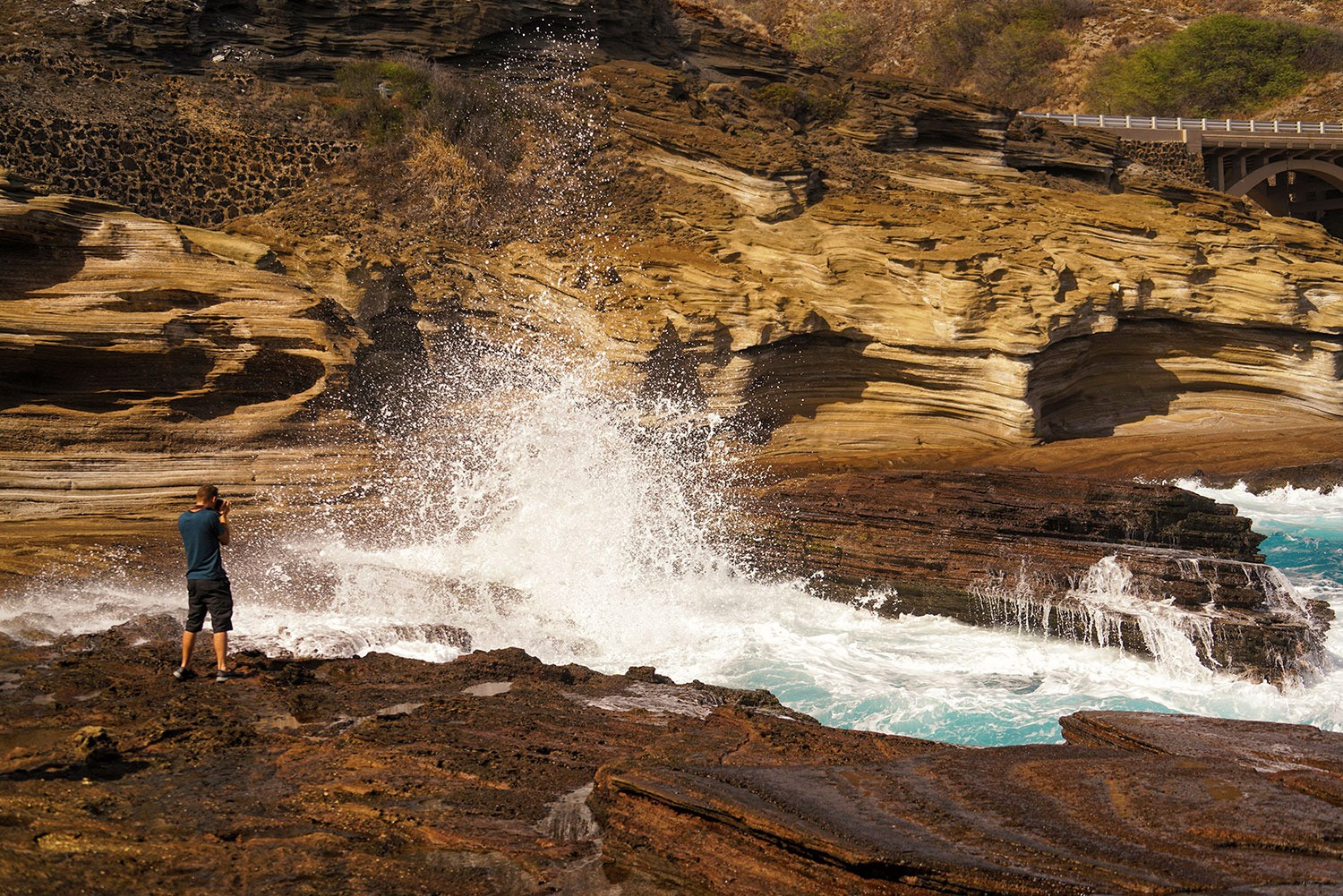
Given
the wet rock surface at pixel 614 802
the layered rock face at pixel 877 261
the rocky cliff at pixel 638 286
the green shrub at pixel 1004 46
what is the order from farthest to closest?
the green shrub at pixel 1004 46 < the layered rock face at pixel 877 261 < the rocky cliff at pixel 638 286 < the wet rock surface at pixel 614 802

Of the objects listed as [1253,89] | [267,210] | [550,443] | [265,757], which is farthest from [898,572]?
[1253,89]

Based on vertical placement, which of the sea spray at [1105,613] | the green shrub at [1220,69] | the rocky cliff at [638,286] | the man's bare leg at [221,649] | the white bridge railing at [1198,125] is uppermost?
the green shrub at [1220,69]

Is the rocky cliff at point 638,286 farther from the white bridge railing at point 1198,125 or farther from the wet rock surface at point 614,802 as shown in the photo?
the white bridge railing at point 1198,125

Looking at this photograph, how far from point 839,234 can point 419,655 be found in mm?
11656

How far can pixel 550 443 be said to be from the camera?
14391 mm

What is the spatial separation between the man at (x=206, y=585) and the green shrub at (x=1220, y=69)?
40.6 m

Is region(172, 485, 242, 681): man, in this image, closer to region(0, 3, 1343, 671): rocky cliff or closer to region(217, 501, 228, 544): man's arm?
region(217, 501, 228, 544): man's arm

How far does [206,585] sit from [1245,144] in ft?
104

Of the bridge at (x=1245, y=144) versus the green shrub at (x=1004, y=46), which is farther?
the green shrub at (x=1004, y=46)

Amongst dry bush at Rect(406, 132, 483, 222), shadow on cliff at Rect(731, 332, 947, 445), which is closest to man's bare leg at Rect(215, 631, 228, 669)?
shadow on cliff at Rect(731, 332, 947, 445)

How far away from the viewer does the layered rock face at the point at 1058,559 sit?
1027 cm

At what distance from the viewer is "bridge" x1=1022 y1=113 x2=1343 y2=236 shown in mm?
29719

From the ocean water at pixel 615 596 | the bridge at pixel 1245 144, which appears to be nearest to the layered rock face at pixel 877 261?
the ocean water at pixel 615 596

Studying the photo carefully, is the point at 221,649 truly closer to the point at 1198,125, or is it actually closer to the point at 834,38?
the point at 1198,125
